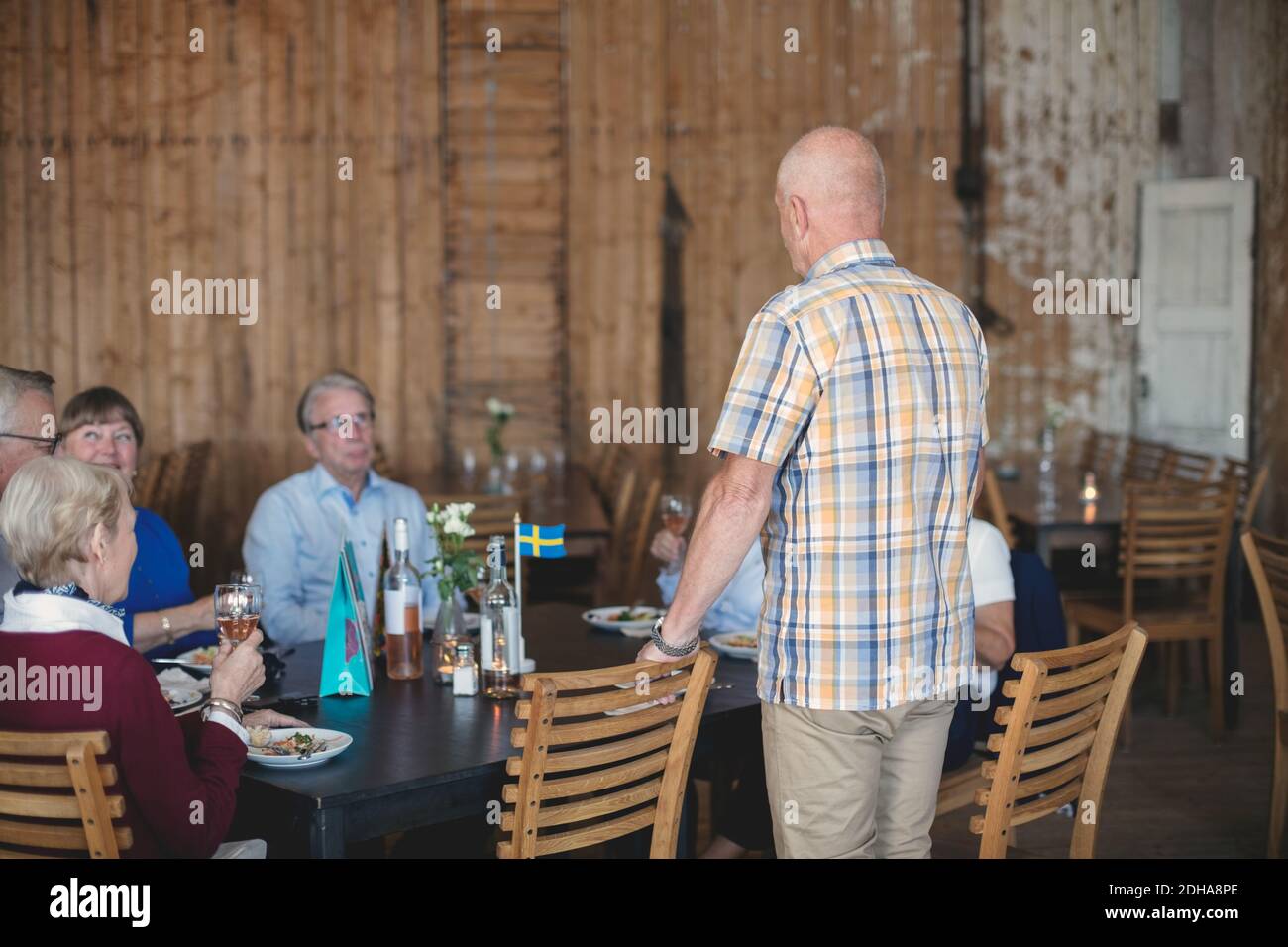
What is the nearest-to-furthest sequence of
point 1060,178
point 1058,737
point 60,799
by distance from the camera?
point 60,799, point 1058,737, point 1060,178

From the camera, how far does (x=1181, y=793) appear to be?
5023mm

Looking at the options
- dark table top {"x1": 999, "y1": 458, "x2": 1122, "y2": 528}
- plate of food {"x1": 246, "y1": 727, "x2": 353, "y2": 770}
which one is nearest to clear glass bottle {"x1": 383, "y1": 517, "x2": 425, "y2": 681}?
plate of food {"x1": 246, "y1": 727, "x2": 353, "y2": 770}

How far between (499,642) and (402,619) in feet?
0.89

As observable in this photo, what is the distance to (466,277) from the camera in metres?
8.80

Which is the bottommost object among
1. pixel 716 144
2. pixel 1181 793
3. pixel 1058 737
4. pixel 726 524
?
pixel 1181 793

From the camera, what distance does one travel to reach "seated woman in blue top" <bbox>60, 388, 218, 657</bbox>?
11.8ft

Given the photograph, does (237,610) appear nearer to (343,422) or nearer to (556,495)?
(343,422)

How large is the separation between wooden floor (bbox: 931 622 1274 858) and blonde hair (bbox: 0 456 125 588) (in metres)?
2.02

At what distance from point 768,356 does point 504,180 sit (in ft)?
21.9

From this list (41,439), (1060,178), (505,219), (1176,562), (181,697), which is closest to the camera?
(181,697)

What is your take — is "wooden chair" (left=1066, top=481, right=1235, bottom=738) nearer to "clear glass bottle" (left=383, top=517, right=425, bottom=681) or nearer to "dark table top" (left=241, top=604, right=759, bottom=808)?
"dark table top" (left=241, top=604, right=759, bottom=808)

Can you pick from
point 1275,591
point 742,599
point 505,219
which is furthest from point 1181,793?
point 505,219

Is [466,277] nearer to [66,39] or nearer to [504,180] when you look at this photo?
[504,180]
